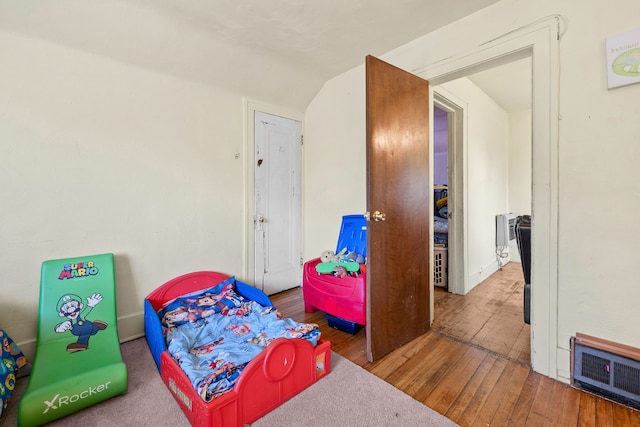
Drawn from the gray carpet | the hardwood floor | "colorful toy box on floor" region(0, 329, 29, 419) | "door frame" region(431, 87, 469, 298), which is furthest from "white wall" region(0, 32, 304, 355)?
"door frame" region(431, 87, 469, 298)

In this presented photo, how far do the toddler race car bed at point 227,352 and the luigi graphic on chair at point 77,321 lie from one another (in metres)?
0.32

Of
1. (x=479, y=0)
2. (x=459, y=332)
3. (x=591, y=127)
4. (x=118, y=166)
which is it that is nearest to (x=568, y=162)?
(x=591, y=127)

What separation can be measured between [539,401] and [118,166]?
3138mm

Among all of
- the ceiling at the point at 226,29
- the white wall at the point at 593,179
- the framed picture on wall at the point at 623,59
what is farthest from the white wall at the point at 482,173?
the framed picture on wall at the point at 623,59

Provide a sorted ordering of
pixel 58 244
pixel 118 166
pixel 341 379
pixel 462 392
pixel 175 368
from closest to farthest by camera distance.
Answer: pixel 175 368 < pixel 462 392 < pixel 341 379 < pixel 58 244 < pixel 118 166

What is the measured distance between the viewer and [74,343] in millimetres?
1753

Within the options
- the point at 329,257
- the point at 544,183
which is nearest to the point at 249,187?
the point at 329,257

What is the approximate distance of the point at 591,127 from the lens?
1555 mm

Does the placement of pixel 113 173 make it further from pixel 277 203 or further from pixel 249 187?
pixel 277 203

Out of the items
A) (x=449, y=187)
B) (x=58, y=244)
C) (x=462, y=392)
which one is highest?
(x=449, y=187)

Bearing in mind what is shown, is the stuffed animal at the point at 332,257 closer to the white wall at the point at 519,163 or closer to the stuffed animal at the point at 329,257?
the stuffed animal at the point at 329,257

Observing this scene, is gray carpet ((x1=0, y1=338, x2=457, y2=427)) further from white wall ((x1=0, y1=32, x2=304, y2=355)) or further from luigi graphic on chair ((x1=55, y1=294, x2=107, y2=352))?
white wall ((x1=0, y1=32, x2=304, y2=355))

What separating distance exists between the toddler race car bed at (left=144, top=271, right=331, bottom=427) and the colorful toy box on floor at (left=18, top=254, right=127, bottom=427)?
25 cm

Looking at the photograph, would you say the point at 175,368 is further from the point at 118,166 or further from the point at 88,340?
the point at 118,166
